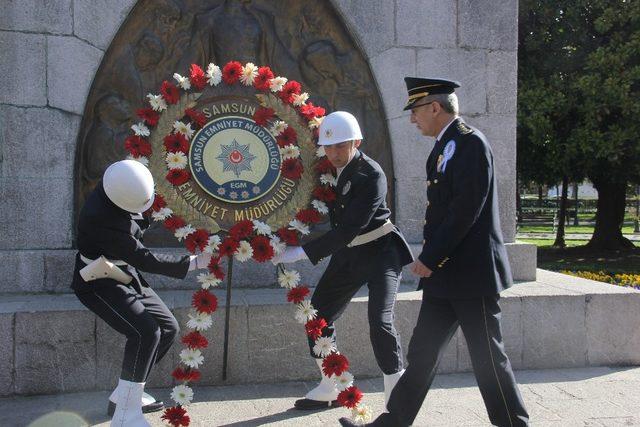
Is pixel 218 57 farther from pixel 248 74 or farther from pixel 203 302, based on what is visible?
pixel 203 302

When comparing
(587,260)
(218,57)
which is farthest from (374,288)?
(587,260)

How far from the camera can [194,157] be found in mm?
5137

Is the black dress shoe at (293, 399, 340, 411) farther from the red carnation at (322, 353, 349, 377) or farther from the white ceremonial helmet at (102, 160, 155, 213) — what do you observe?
the white ceremonial helmet at (102, 160, 155, 213)

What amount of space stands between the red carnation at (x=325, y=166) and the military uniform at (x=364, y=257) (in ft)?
0.82

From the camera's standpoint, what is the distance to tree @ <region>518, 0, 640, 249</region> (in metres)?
13.0

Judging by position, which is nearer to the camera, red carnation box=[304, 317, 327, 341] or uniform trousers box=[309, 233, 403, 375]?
uniform trousers box=[309, 233, 403, 375]

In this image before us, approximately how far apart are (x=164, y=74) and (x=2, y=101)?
138 cm

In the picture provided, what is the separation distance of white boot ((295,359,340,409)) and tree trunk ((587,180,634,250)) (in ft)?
47.2

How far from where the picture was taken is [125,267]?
4301 millimetres

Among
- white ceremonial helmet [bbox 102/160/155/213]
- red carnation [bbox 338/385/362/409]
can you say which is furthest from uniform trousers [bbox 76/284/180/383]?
red carnation [bbox 338/385/362/409]

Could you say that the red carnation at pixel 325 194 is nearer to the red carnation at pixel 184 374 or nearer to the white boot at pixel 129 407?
the red carnation at pixel 184 374

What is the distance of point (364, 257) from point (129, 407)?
1725 mm

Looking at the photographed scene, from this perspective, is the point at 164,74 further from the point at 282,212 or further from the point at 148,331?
the point at 148,331

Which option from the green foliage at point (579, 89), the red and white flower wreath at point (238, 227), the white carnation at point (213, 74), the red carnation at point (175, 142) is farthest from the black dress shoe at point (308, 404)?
the green foliage at point (579, 89)
